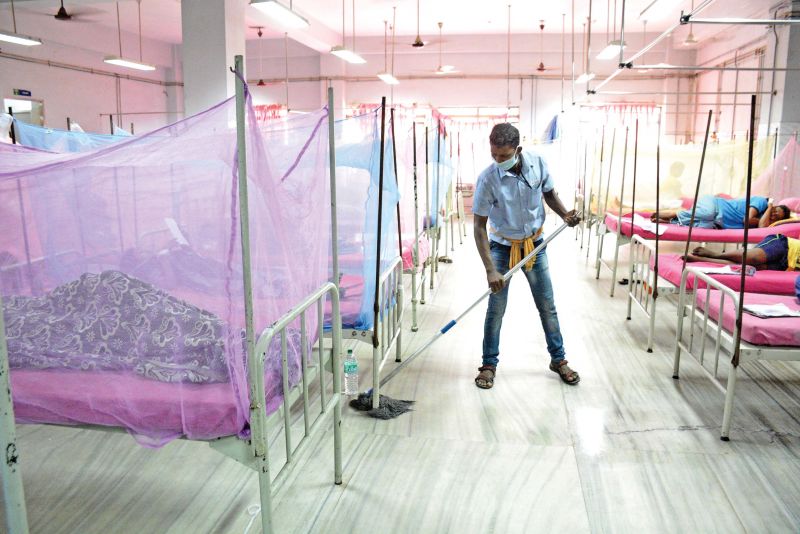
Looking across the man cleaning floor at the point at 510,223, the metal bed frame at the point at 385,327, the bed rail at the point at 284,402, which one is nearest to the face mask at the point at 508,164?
the man cleaning floor at the point at 510,223

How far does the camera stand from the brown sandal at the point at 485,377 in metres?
3.42

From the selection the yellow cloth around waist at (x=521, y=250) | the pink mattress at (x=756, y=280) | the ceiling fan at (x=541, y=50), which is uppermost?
the ceiling fan at (x=541, y=50)

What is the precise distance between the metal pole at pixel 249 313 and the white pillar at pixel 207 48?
592 cm

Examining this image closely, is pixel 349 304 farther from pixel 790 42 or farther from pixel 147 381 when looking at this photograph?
pixel 790 42

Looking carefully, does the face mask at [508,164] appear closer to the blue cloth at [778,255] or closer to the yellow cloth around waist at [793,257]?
the blue cloth at [778,255]

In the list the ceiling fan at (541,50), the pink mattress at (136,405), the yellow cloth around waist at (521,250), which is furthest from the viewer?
the ceiling fan at (541,50)

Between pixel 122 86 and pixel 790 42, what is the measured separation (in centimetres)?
1124

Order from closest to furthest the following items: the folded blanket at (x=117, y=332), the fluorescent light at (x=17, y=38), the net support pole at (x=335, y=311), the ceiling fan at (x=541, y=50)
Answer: the folded blanket at (x=117, y=332), the net support pole at (x=335, y=311), the fluorescent light at (x=17, y=38), the ceiling fan at (x=541, y=50)

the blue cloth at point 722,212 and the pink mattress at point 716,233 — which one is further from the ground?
the blue cloth at point 722,212

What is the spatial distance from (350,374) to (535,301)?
116cm

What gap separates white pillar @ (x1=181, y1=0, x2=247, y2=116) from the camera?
7141 millimetres

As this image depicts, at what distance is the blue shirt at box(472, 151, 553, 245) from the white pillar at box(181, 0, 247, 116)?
16.0 ft

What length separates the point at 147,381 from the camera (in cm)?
211

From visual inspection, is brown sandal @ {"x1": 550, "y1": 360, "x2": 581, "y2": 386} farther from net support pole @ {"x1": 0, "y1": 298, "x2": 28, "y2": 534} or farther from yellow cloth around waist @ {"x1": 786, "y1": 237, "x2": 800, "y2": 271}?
net support pole @ {"x1": 0, "y1": 298, "x2": 28, "y2": 534}
